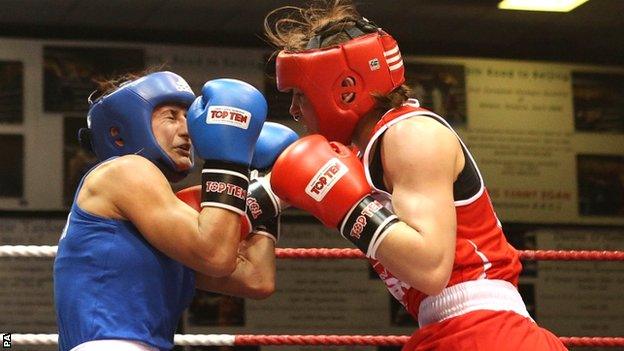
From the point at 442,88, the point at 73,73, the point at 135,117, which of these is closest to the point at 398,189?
the point at 135,117

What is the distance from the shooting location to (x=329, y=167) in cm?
181

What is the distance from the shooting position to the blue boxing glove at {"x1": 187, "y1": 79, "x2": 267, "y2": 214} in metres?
1.96

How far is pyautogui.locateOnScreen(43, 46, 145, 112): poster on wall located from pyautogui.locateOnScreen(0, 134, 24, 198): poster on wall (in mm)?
243

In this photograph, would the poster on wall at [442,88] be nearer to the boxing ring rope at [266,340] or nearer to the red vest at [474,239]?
the boxing ring rope at [266,340]

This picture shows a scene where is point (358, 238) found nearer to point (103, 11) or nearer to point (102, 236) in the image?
point (102, 236)

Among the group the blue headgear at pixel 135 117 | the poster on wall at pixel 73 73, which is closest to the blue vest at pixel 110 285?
the blue headgear at pixel 135 117

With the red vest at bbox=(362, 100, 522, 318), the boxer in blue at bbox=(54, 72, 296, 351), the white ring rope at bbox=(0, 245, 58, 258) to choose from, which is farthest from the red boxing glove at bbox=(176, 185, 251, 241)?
the white ring rope at bbox=(0, 245, 58, 258)

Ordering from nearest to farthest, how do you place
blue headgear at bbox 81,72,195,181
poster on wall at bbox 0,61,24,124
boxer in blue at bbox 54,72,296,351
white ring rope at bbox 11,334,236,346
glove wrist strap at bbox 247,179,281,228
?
1. boxer in blue at bbox 54,72,296,351
2. blue headgear at bbox 81,72,195,181
3. glove wrist strap at bbox 247,179,281,228
4. white ring rope at bbox 11,334,236,346
5. poster on wall at bbox 0,61,24,124

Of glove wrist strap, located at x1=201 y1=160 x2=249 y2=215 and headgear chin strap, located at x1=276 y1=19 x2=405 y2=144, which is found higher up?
headgear chin strap, located at x1=276 y1=19 x2=405 y2=144

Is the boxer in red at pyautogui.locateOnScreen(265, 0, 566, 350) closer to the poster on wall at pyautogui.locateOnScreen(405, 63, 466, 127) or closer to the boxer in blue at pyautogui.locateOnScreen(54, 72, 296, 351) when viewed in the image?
the boxer in blue at pyautogui.locateOnScreen(54, 72, 296, 351)

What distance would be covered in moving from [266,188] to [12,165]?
345 centimetres

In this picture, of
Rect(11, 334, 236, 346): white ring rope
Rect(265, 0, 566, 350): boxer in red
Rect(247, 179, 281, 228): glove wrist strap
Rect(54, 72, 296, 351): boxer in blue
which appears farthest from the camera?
Rect(11, 334, 236, 346): white ring rope

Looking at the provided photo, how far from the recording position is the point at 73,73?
5359 millimetres

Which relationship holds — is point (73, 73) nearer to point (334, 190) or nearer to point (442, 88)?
point (442, 88)
